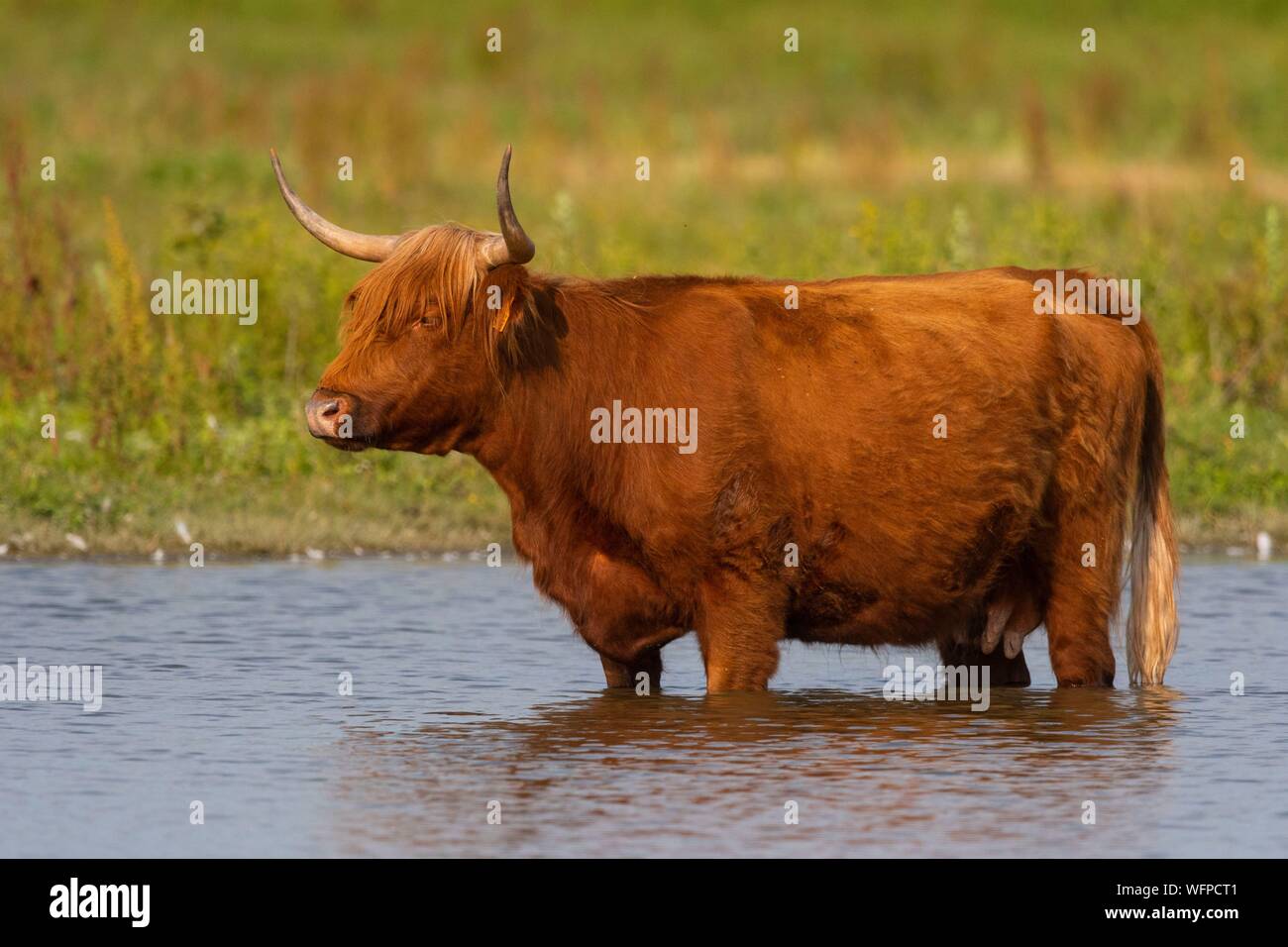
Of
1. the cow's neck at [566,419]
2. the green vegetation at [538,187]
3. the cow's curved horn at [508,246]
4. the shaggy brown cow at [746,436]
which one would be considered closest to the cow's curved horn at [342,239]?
the shaggy brown cow at [746,436]

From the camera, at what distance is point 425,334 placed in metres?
7.55

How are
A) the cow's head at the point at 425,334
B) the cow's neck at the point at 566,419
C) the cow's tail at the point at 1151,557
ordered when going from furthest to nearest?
the cow's tail at the point at 1151,557
the cow's neck at the point at 566,419
the cow's head at the point at 425,334

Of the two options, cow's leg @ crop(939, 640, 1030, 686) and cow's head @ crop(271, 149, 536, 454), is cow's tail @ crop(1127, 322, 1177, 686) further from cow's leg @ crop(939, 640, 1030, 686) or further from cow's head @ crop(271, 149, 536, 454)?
cow's head @ crop(271, 149, 536, 454)

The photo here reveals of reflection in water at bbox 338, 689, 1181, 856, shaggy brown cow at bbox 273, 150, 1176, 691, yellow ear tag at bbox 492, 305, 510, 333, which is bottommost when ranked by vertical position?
reflection in water at bbox 338, 689, 1181, 856

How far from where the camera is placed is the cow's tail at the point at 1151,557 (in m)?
8.25

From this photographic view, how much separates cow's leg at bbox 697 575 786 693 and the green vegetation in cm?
394

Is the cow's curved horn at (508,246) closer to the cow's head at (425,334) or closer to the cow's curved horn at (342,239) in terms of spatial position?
the cow's head at (425,334)

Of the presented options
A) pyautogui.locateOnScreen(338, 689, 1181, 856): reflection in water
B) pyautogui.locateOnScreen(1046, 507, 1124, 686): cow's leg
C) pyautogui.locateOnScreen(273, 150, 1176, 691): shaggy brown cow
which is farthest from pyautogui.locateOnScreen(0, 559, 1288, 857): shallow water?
pyautogui.locateOnScreen(273, 150, 1176, 691): shaggy brown cow

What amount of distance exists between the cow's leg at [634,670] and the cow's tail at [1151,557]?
5.60 feet

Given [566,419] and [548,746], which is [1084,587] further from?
[548,746]

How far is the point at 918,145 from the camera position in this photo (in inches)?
906

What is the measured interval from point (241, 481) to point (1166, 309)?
5597mm

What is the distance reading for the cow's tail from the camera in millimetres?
8250

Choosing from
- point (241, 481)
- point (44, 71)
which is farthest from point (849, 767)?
point (44, 71)
